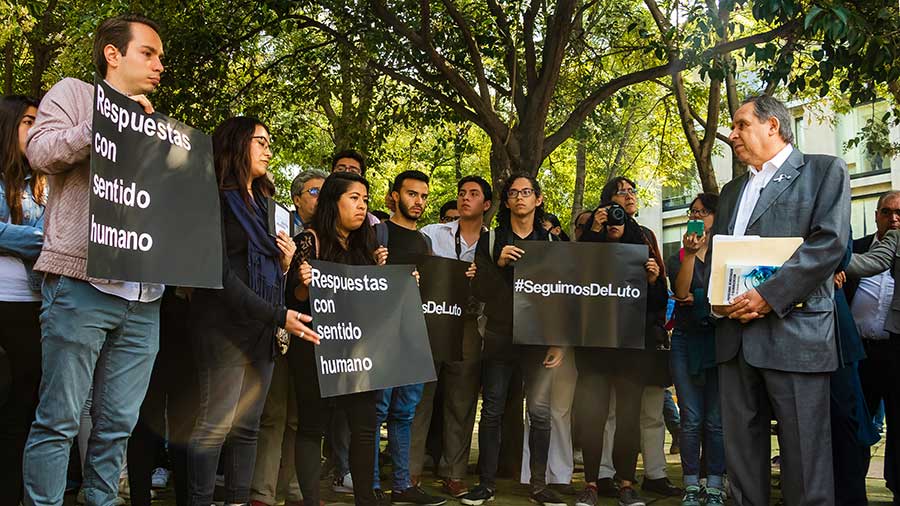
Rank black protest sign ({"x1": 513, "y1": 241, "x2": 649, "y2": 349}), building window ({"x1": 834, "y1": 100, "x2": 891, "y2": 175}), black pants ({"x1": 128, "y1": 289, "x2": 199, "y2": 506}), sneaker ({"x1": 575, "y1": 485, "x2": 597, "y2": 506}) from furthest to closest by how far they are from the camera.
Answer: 1. building window ({"x1": 834, "y1": 100, "x2": 891, "y2": 175})
2. black protest sign ({"x1": 513, "y1": 241, "x2": 649, "y2": 349})
3. sneaker ({"x1": 575, "y1": 485, "x2": 597, "y2": 506})
4. black pants ({"x1": 128, "y1": 289, "x2": 199, "y2": 506})

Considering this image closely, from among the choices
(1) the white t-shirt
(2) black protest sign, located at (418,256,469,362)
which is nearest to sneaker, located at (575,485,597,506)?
(2) black protest sign, located at (418,256,469,362)

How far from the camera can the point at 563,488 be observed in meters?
6.69

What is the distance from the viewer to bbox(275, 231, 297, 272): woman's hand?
Result: 486cm

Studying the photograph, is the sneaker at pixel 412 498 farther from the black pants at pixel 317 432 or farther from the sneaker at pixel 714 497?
the sneaker at pixel 714 497

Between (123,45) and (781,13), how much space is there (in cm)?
538

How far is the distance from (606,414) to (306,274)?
2.72 meters

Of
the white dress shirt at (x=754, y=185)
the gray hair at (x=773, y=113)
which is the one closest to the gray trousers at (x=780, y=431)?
the white dress shirt at (x=754, y=185)

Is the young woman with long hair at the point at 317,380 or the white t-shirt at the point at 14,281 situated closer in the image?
the white t-shirt at the point at 14,281

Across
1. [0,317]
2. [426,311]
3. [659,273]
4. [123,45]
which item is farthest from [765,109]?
[0,317]

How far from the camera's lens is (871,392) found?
21.7 feet

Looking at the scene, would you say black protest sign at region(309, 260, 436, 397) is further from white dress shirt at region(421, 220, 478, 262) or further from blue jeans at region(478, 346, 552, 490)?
white dress shirt at region(421, 220, 478, 262)

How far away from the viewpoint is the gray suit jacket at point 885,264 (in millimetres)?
5828

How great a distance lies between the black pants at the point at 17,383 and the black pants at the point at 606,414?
3.69m

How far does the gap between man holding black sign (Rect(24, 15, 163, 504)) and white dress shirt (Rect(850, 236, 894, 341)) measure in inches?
194
